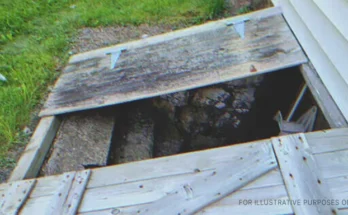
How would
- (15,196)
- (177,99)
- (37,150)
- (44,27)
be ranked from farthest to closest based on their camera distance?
(44,27)
(177,99)
(37,150)
(15,196)

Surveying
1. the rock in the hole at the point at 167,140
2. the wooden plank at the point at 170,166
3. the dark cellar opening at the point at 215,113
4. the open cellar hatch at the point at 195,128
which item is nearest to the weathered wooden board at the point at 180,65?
the open cellar hatch at the point at 195,128

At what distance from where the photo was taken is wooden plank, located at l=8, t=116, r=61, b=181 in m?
2.72

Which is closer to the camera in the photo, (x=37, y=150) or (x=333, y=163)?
(x=333, y=163)

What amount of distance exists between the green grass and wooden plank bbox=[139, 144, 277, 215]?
1.65 meters

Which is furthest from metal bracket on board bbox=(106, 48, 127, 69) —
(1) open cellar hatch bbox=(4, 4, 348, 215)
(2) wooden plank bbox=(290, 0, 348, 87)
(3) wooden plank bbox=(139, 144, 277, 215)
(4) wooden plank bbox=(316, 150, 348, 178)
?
(4) wooden plank bbox=(316, 150, 348, 178)

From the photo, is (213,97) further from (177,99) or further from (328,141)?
(328,141)

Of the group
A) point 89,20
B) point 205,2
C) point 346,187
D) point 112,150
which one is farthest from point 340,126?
point 89,20

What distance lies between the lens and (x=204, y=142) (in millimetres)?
3574

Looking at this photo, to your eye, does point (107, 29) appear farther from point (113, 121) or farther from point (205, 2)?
point (113, 121)

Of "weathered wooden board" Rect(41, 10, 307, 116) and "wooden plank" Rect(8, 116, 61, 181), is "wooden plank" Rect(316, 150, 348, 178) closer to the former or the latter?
"weathered wooden board" Rect(41, 10, 307, 116)

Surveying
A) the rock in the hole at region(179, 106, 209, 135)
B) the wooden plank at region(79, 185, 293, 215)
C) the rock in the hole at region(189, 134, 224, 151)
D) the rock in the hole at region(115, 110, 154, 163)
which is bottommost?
the wooden plank at region(79, 185, 293, 215)

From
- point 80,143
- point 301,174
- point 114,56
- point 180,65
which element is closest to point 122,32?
point 114,56

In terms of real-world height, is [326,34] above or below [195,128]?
below

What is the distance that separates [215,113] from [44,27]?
2311 mm
